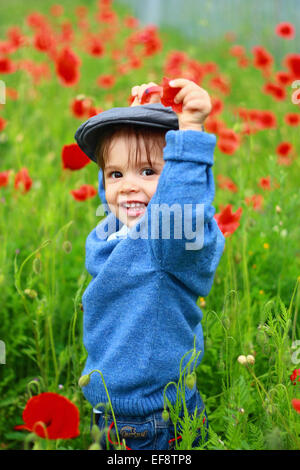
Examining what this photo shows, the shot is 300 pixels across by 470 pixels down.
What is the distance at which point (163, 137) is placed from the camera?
45.3 inches

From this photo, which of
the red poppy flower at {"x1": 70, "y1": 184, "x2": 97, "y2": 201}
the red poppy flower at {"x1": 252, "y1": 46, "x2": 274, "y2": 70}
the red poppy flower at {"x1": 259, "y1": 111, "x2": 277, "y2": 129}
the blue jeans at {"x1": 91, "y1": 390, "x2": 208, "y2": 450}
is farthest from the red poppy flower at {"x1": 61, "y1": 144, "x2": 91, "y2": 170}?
the red poppy flower at {"x1": 252, "y1": 46, "x2": 274, "y2": 70}

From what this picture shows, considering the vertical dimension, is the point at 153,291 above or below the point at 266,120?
below

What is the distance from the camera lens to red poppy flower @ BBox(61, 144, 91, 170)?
1.49 m

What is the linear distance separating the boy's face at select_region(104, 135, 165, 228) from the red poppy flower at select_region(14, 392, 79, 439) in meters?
0.40

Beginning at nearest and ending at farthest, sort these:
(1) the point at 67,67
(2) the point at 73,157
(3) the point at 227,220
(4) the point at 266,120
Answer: (3) the point at 227,220
(2) the point at 73,157
(1) the point at 67,67
(4) the point at 266,120

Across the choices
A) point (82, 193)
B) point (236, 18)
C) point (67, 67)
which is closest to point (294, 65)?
point (67, 67)

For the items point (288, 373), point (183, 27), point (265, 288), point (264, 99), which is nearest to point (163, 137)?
point (288, 373)

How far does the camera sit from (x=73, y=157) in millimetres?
1531

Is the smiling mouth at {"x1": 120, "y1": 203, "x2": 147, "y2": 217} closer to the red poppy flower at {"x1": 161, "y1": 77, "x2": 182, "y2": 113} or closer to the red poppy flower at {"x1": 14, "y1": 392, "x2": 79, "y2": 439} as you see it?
the red poppy flower at {"x1": 161, "y1": 77, "x2": 182, "y2": 113}

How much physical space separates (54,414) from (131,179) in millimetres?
472

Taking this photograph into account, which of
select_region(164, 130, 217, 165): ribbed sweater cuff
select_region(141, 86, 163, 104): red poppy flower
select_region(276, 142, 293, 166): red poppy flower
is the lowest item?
select_region(164, 130, 217, 165): ribbed sweater cuff

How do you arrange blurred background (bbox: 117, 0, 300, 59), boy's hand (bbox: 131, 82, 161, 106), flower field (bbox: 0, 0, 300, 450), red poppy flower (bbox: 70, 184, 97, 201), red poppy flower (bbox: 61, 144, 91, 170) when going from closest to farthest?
flower field (bbox: 0, 0, 300, 450) → boy's hand (bbox: 131, 82, 161, 106) → red poppy flower (bbox: 61, 144, 91, 170) → red poppy flower (bbox: 70, 184, 97, 201) → blurred background (bbox: 117, 0, 300, 59)

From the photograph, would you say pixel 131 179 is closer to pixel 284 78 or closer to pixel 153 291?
pixel 153 291
